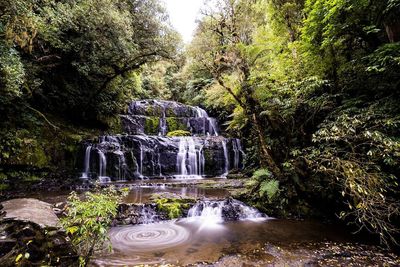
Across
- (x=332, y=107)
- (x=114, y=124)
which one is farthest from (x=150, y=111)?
(x=332, y=107)

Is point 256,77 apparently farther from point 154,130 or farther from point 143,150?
point 154,130

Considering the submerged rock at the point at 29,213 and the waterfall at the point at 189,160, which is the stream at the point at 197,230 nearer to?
the waterfall at the point at 189,160

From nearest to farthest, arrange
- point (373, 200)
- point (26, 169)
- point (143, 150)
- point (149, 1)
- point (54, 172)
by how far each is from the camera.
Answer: point (373, 200) < point (26, 169) < point (54, 172) < point (143, 150) < point (149, 1)

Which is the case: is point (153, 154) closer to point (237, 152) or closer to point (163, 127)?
point (163, 127)

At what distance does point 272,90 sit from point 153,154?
7.17 meters

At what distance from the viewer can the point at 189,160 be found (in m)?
12.4

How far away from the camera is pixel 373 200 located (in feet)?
13.1

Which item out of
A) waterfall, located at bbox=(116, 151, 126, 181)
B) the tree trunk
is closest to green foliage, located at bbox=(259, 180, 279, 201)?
the tree trunk

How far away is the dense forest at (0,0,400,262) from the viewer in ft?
14.5

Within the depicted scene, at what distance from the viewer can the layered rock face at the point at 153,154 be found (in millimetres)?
10516

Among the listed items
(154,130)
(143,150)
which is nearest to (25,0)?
(143,150)

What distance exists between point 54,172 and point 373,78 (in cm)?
1047

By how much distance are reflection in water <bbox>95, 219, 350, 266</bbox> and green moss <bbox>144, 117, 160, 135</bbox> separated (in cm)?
1011

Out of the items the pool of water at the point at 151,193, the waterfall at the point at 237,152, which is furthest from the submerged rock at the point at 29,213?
the waterfall at the point at 237,152
